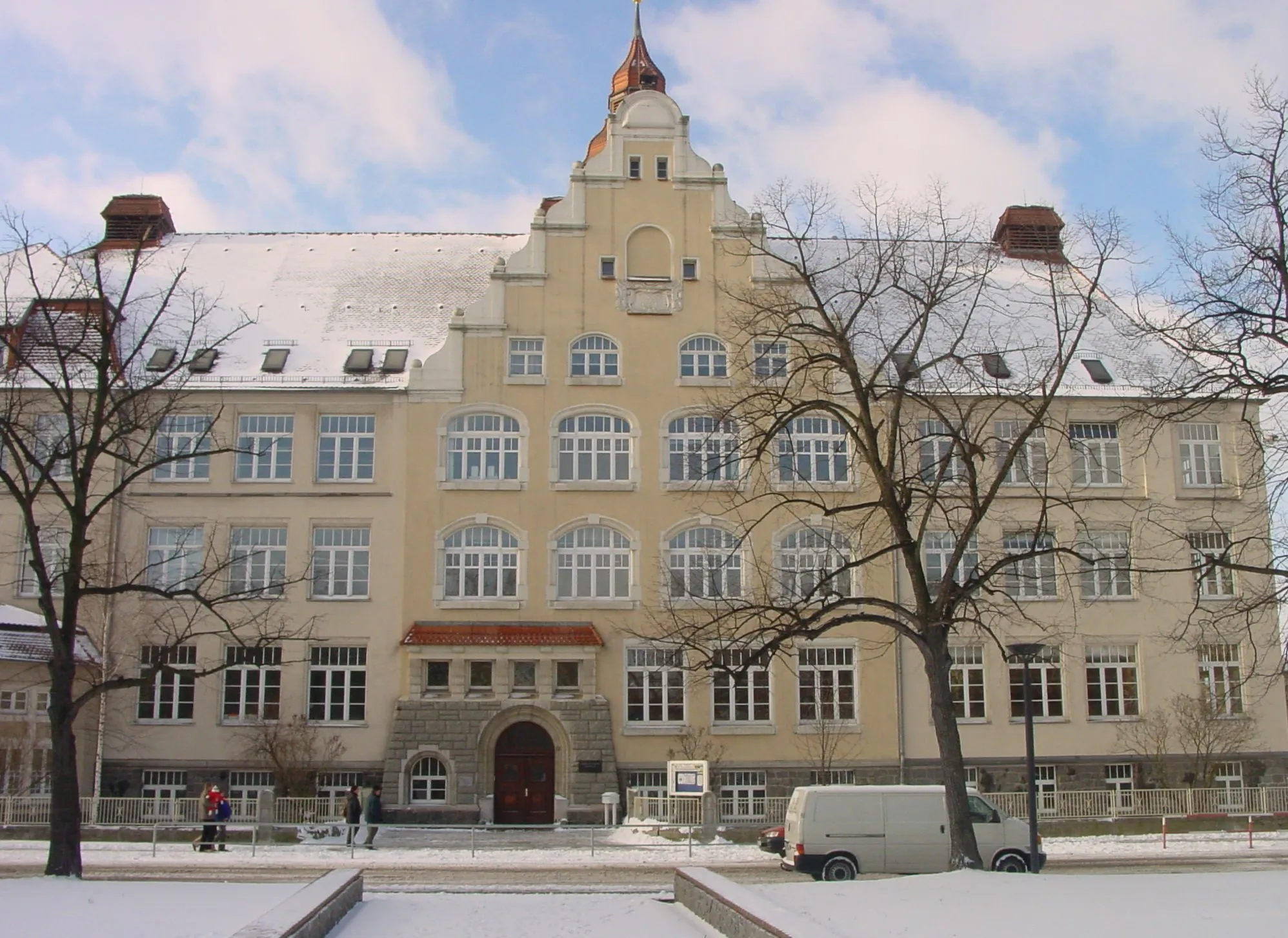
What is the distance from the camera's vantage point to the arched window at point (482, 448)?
130 feet

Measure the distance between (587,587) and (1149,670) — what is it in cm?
1637

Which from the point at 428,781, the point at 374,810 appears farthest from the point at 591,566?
the point at 374,810

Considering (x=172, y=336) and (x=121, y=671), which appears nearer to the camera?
(x=121, y=671)

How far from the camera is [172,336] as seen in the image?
43.2 meters

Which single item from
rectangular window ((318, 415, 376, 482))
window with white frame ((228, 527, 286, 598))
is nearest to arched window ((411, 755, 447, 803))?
window with white frame ((228, 527, 286, 598))

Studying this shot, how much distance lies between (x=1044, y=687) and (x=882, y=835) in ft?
53.5

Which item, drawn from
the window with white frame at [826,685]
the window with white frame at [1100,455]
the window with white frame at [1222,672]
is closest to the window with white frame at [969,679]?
the window with white frame at [826,685]

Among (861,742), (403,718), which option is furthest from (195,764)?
(861,742)

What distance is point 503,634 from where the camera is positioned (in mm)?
37812

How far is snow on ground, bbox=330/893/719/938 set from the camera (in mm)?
15867

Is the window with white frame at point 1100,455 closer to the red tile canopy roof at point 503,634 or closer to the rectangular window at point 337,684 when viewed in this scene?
the red tile canopy roof at point 503,634

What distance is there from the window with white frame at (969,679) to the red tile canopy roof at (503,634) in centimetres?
1025

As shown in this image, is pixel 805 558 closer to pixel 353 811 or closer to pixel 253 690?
pixel 353 811

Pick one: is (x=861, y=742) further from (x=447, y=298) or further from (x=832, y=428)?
(x=447, y=298)
